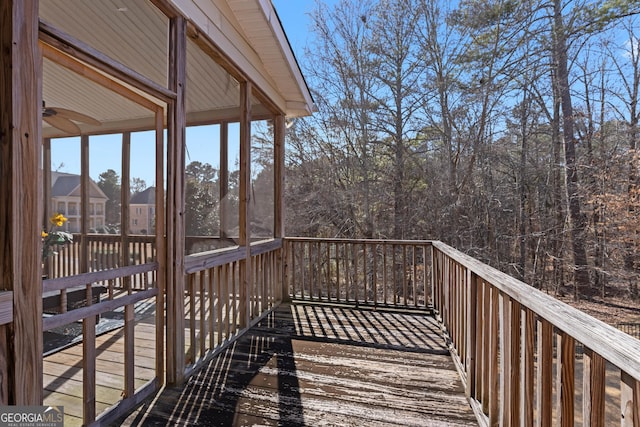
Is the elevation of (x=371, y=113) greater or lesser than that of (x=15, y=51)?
greater

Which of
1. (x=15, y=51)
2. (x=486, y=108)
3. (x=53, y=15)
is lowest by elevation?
(x=15, y=51)

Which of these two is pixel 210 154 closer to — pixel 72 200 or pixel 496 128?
pixel 72 200

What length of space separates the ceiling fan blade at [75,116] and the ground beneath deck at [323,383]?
6.01 feet

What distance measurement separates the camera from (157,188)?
7.79 ft

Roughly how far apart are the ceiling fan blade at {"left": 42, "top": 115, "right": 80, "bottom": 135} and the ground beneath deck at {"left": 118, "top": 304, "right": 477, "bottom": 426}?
1.75 metres

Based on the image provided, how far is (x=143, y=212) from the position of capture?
2340 millimetres

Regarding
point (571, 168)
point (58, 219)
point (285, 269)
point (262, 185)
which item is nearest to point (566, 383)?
point (58, 219)

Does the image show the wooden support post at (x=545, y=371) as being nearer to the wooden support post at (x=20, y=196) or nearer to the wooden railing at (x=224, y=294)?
the wooden support post at (x=20, y=196)

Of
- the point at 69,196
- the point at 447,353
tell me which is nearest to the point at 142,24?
the point at 69,196

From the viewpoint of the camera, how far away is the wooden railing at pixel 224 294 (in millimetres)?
2729

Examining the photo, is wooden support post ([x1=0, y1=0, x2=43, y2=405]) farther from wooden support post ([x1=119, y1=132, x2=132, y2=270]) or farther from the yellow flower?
wooden support post ([x1=119, y1=132, x2=132, y2=270])

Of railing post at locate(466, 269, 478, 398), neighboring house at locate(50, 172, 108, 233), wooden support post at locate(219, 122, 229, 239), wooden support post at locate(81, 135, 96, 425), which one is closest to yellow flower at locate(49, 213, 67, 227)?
neighboring house at locate(50, 172, 108, 233)

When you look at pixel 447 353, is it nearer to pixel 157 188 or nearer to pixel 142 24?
pixel 157 188

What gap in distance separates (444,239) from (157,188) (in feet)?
23.8
